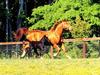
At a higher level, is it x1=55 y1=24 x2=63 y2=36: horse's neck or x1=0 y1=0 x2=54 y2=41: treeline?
x1=55 y1=24 x2=63 y2=36: horse's neck

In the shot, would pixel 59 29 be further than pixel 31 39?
No

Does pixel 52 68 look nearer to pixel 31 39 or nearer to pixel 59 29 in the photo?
pixel 59 29

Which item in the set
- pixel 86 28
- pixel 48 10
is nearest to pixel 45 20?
pixel 48 10

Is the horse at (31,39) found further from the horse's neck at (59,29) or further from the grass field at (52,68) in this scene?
the grass field at (52,68)

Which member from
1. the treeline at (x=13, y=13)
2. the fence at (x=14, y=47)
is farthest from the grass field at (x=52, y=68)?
the treeline at (x=13, y=13)

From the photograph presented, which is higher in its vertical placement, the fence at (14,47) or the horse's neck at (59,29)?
the horse's neck at (59,29)

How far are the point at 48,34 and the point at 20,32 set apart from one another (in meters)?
1.82

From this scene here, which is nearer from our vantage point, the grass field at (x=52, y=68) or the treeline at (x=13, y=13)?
the grass field at (x=52, y=68)

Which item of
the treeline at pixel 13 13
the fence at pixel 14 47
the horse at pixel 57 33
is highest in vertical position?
the horse at pixel 57 33

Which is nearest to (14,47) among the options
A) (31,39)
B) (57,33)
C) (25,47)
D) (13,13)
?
(25,47)

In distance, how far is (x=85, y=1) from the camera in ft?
137

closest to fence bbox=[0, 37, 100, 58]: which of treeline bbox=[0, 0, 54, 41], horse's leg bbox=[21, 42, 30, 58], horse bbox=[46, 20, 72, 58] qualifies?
horse's leg bbox=[21, 42, 30, 58]

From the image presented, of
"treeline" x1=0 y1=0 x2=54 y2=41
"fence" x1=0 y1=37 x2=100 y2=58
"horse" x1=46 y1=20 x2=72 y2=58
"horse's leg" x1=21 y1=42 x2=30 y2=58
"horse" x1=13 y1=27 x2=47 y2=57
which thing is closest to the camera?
"horse" x1=46 y1=20 x2=72 y2=58

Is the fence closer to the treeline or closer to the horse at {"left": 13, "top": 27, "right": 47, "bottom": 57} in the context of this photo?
the horse at {"left": 13, "top": 27, "right": 47, "bottom": 57}
